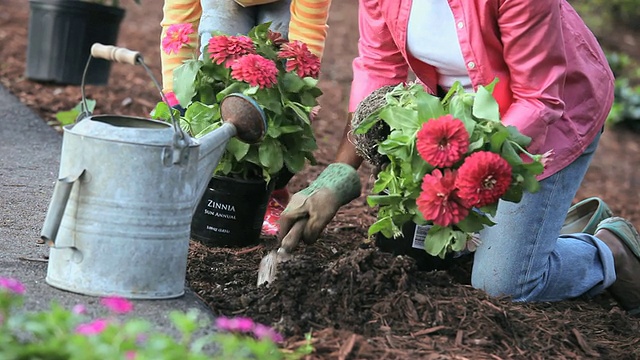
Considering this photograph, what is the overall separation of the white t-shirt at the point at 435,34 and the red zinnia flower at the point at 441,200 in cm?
64

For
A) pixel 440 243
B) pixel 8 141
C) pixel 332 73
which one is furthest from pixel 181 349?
pixel 332 73

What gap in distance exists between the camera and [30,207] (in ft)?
11.7

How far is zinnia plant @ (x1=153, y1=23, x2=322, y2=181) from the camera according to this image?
3.27 metres

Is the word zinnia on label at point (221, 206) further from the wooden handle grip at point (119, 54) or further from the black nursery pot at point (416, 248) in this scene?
the wooden handle grip at point (119, 54)

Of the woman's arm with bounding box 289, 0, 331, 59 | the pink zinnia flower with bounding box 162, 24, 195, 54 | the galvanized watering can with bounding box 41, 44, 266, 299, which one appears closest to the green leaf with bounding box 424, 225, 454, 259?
the galvanized watering can with bounding box 41, 44, 266, 299

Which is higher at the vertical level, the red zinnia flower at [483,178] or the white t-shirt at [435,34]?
the white t-shirt at [435,34]

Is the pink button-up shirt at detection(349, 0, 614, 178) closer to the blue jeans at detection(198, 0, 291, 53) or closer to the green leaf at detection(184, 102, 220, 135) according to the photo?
the green leaf at detection(184, 102, 220, 135)

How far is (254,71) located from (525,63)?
90cm

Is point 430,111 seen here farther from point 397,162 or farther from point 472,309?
point 472,309

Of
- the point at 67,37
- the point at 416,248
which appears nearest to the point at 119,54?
the point at 416,248

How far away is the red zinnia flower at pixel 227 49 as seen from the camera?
10.8 ft

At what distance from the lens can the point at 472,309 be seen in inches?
108

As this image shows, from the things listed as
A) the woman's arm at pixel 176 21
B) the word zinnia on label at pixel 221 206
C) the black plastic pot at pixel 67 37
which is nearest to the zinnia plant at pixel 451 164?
the word zinnia on label at pixel 221 206

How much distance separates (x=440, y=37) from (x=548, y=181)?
606 mm
